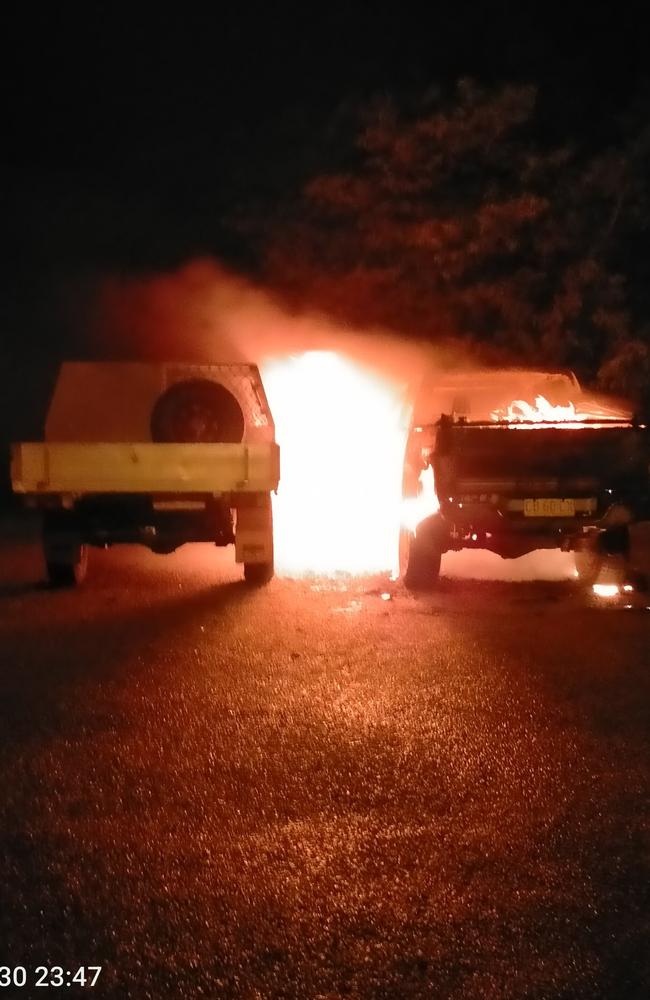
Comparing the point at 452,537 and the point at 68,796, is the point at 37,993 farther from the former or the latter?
the point at 452,537

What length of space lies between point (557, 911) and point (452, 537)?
669 centimetres

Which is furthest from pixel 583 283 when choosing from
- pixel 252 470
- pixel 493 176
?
pixel 252 470

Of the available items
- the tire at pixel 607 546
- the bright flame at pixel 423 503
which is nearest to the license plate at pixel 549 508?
the tire at pixel 607 546

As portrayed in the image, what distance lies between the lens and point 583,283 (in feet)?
56.9

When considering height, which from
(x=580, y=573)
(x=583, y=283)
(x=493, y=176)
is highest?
(x=493, y=176)

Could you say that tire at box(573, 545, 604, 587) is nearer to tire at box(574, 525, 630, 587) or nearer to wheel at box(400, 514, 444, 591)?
tire at box(574, 525, 630, 587)

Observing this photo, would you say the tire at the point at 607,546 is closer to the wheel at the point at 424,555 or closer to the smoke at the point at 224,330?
the wheel at the point at 424,555

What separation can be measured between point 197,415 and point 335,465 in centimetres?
410

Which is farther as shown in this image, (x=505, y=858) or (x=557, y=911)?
(x=505, y=858)

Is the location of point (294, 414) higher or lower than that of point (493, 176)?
lower

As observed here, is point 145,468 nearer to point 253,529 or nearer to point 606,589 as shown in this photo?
point 253,529

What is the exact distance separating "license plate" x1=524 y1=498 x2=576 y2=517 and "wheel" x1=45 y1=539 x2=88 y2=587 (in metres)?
4.29

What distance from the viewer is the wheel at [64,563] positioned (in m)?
11.4

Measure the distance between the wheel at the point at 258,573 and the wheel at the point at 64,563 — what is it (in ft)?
5.36
